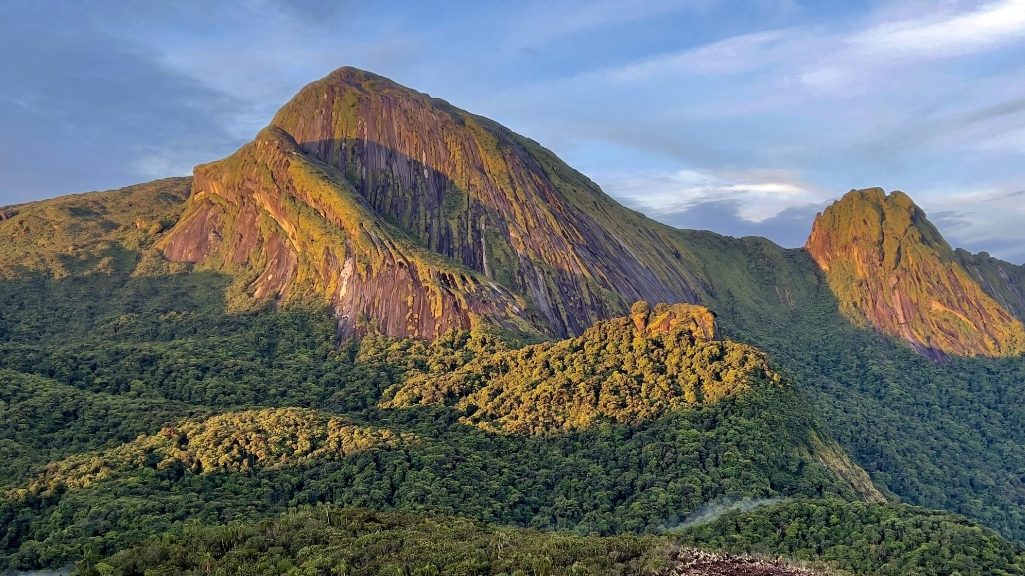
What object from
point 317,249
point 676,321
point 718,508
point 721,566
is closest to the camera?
point 721,566

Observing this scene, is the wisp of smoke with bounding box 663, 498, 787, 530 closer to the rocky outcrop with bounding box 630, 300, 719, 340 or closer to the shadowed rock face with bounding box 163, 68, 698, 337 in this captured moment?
the rocky outcrop with bounding box 630, 300, 719, 340

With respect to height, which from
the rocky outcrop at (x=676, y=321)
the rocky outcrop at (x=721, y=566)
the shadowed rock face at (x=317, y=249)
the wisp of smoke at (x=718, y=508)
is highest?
the shadowed rock face at (x=317, y=249)

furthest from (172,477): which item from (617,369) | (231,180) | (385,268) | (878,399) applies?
(878,399)

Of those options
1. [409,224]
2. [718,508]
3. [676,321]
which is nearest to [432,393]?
[676,321]

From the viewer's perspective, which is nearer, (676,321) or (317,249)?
(676,321)

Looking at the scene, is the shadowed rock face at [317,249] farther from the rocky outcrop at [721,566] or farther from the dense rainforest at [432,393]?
the rocky outcrop at [721,566]

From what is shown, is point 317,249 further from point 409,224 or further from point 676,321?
point 676,321

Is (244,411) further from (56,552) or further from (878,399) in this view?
(878,399)

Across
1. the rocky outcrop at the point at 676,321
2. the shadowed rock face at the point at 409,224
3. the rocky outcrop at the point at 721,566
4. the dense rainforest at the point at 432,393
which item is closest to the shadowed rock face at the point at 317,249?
the shadowed rock face at the point at 409,224
